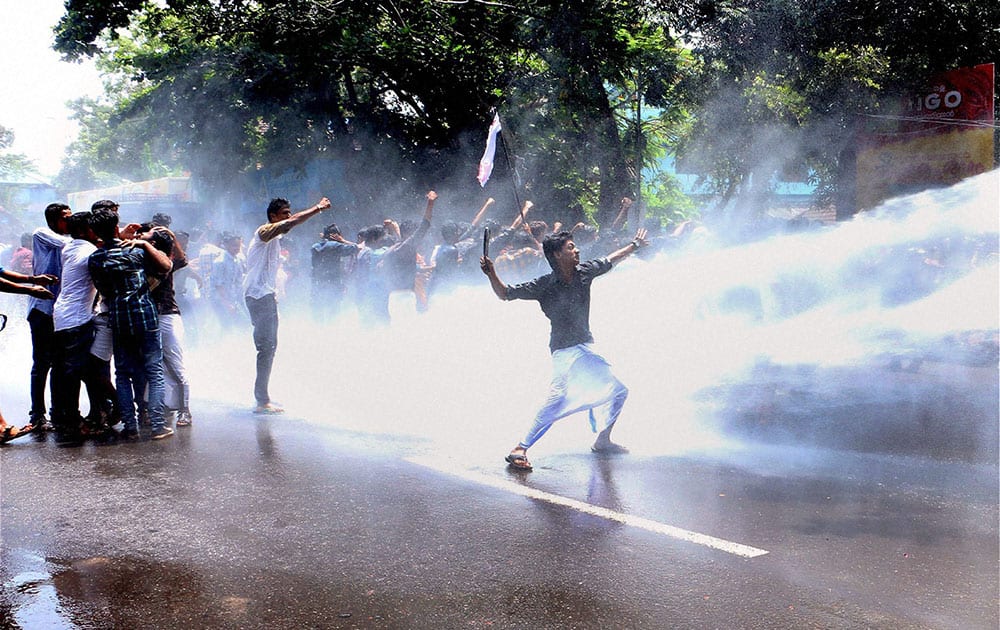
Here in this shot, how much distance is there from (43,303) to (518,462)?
4.12m

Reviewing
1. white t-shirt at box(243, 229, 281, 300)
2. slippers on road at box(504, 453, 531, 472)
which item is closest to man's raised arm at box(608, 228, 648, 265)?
slippers on road at box(504, 453, 531, 472)

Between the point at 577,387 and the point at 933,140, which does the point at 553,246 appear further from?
the point at 933,140

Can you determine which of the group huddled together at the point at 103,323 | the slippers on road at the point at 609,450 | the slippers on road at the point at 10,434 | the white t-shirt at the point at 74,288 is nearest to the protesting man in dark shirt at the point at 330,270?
the group huddled together at the point at 103,323

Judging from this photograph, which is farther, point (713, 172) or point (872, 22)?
point (713, 172)

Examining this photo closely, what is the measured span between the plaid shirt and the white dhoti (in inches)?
119

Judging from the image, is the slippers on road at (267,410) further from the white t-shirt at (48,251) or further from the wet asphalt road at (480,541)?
the white t-shirt at (48,251)

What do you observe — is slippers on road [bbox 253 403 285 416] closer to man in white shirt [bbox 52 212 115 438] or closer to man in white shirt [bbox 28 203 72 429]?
man in white shirt [bbox 52 212 115 438]

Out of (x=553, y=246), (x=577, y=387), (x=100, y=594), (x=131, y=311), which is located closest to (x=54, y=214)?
(x=131, y=311)

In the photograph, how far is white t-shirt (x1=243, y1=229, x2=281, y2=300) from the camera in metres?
7.87

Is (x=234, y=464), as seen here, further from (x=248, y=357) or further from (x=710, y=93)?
(x=710, y=93)

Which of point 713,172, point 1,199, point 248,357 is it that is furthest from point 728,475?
point 1,199

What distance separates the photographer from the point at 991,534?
184 inches

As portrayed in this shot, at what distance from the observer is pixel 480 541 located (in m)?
4.55

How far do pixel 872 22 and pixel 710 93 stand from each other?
249 cm
